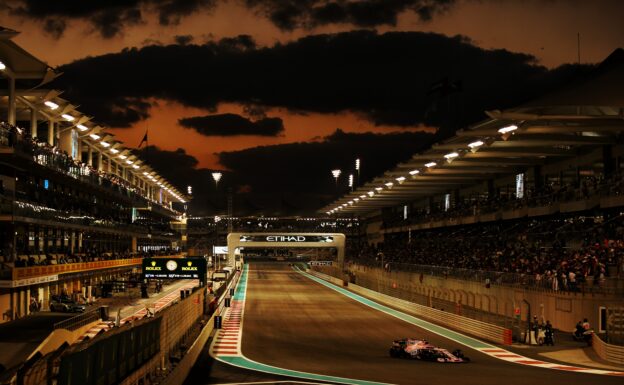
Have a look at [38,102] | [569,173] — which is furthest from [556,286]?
[38,102]

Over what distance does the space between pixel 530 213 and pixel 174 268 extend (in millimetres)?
26589

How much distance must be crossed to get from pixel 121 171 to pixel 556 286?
71764 mm

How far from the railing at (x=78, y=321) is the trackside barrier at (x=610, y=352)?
1945cm

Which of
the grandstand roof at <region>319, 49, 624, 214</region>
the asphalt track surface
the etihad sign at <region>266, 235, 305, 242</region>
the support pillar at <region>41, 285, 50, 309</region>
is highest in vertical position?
the grandstand roof at <region>319, 49, 624, 214</region>

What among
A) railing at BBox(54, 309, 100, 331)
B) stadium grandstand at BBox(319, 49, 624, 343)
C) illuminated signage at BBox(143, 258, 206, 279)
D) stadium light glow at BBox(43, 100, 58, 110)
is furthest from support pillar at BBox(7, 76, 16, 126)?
stadium grandstand at BBox(319, 49, 624, 343)

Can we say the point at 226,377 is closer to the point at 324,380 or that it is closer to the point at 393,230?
the point at 324,380

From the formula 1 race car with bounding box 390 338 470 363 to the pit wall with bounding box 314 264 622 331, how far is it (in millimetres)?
6418

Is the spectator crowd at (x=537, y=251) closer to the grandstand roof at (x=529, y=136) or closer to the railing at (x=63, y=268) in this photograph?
the grandstand roof at (x=529, y=136)

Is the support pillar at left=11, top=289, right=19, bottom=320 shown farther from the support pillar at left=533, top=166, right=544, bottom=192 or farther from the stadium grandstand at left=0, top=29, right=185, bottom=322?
the support pillar at left=533, top=166, right=544, bottom=192

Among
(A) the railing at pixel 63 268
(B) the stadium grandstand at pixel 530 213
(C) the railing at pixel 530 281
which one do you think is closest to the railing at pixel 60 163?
(A) the railing at pixel 63 268

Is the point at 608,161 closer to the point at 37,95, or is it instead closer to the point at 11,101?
the point at 37,95

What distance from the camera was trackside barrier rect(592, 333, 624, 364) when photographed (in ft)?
96.1

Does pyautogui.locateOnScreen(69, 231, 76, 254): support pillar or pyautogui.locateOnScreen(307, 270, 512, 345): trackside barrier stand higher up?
pyautogui.locateOnScreen(69, 231, 76, 254): support pillar

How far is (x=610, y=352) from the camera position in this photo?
97.9ft
